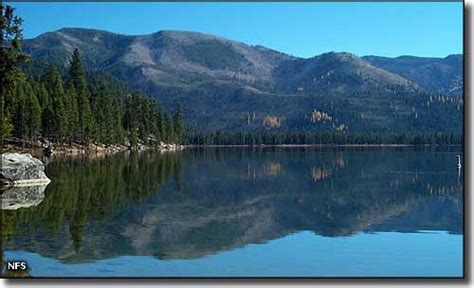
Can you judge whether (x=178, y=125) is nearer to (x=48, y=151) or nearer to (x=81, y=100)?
(x=81, y=100)

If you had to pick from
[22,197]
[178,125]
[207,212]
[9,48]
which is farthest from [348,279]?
[178,125]

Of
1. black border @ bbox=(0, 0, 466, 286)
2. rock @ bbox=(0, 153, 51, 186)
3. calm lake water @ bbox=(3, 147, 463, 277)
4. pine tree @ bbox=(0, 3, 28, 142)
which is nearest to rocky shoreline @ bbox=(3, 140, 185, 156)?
rock @ bbox=(0, 153, 51, 186)

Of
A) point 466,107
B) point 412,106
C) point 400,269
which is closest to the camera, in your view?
point 466,107

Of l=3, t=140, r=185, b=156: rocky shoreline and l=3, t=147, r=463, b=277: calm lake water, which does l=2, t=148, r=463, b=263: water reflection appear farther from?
l=3, t=140, r=185, b=156: rocky shoreline

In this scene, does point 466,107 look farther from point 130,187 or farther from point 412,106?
point 412,106

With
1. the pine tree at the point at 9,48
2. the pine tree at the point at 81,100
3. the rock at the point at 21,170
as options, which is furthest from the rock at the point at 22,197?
the pine tree at the point at 81,100

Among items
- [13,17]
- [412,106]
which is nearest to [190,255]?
[13,17]
